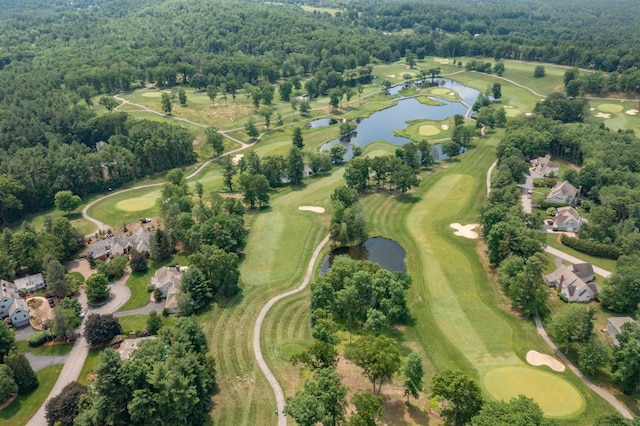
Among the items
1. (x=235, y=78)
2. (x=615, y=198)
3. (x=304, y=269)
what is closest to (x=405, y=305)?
(x=304, y=269)

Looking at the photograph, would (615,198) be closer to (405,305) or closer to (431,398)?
(405,305)

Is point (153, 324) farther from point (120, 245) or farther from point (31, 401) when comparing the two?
point (120, 245)

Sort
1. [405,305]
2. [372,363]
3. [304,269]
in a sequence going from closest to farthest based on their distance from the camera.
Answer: [372,363], [405,305], [304,269]

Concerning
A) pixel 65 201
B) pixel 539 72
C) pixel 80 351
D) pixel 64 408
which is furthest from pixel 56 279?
pixel 539 72

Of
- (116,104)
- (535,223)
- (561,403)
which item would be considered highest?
(116,104)

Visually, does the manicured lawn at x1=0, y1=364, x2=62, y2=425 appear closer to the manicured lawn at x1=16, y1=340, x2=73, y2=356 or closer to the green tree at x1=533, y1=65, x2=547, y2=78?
the manicured lawn at x1=16, y1=340, x2=73, y2=356

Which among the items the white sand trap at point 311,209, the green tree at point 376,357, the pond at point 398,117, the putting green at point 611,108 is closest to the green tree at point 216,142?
the pond at point 398,117

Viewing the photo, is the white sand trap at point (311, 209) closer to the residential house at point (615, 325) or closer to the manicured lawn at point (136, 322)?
the manicured lawn at point (136, 322)
